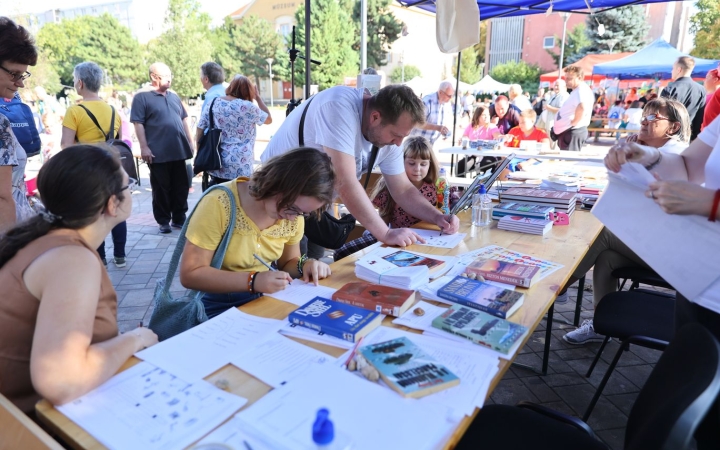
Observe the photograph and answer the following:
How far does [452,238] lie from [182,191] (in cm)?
353

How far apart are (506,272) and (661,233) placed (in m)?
0.51

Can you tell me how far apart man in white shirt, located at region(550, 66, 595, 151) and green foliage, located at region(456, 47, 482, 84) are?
33649mm

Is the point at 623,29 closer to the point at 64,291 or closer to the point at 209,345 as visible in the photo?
the point at 209,345

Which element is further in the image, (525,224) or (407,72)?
(407,72)

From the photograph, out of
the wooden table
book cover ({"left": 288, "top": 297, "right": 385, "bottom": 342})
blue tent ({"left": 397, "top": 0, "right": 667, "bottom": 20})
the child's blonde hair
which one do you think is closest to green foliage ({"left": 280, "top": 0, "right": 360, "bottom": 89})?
blue tent ({"left": 397, "top": 0, "right": 667, "bottom": 20})

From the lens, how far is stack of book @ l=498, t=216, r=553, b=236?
2.31 m

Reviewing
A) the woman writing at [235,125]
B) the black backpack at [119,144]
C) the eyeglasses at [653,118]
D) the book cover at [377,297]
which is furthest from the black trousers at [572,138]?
the book cover at [377,297]

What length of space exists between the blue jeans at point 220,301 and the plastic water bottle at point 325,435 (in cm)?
107

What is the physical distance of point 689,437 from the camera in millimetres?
779

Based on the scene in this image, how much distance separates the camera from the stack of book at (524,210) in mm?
2426

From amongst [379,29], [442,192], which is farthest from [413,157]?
[379,29]

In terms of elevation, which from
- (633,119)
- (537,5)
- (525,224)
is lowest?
(525,224)

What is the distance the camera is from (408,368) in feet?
3.51

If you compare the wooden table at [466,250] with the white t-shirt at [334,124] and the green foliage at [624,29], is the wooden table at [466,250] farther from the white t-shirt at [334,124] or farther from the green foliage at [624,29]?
the green foliage at [624,29]
